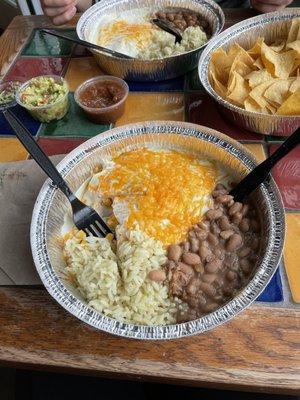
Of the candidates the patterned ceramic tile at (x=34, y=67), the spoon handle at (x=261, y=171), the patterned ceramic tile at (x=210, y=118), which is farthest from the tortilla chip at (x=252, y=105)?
the patterned ceramic tile at (x=34, y=67)

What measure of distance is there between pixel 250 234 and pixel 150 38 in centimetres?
124

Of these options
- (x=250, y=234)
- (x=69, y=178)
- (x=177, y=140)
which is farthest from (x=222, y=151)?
(x=69, y=178)

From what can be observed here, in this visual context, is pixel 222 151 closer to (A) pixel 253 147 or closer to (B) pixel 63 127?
(A) pixel 253 147

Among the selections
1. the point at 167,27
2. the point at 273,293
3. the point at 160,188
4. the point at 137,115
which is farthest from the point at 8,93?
the point at 273,293

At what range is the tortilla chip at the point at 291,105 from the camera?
1.48 m

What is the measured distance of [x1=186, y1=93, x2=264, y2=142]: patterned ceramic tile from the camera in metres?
1.66

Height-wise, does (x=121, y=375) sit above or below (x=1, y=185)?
below

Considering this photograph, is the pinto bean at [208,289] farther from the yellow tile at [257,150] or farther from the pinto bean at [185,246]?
the yellow tile at [257,150]

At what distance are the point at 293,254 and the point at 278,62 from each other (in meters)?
0.85

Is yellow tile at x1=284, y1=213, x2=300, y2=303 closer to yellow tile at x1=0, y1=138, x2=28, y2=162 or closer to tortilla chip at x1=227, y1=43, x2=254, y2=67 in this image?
tortilla chip at x1=227, y1=43, x2=254, y2=67

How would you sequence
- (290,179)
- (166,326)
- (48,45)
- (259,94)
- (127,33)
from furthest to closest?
(48,45), (127,33), (259,94), (290,179), (166,326)

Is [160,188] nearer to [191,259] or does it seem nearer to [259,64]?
[191,259]

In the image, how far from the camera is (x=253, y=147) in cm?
161

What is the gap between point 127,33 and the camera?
2061 mm
